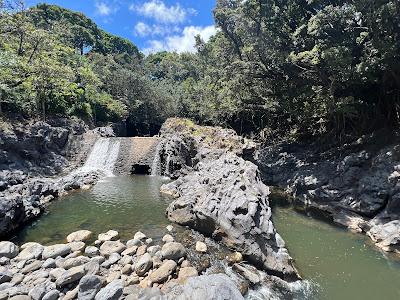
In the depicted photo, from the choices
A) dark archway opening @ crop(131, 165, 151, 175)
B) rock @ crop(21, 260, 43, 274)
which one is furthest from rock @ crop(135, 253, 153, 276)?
dark archway opening @ crop(131, 165, 151, 175)

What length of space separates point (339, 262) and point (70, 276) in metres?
11.0

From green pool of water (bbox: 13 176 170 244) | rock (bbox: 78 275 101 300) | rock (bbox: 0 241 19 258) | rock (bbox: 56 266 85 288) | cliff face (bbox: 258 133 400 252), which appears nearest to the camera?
rock (bbox: 78 275 101 300)

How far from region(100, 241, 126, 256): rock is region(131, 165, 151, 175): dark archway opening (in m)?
19.8

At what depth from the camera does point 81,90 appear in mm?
41625

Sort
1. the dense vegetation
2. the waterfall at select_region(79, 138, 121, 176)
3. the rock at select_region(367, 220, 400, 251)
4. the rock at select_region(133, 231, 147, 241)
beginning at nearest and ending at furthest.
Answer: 1. the rock at select_region(133, 231, 147, 241)
2. the rock at select_region(367, 220, 400, 251)
3. the dense vegetation
4. the waterfall at select_region(79, 138, 121, 176)

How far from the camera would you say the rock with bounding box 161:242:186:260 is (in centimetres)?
1204

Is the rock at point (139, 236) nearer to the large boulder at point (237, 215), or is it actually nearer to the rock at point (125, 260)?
the rock at point (125, 260)

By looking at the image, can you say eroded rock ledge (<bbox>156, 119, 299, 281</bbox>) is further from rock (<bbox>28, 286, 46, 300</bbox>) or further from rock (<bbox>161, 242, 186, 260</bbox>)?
rock (<bbox>28, 286, 46, 300</bbox>)

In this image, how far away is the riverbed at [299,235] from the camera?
1204cm

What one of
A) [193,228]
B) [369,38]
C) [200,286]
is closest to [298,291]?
[200,286]

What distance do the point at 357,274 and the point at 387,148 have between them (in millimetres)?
9983

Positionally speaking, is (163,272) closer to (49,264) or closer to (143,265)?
(143,265)

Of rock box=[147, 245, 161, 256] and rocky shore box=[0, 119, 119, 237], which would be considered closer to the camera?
rock box=[147, 245, 161, 256]

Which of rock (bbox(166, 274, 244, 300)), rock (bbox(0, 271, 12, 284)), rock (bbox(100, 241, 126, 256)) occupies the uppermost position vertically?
rock (bbox(166, 274, 244, 300))
